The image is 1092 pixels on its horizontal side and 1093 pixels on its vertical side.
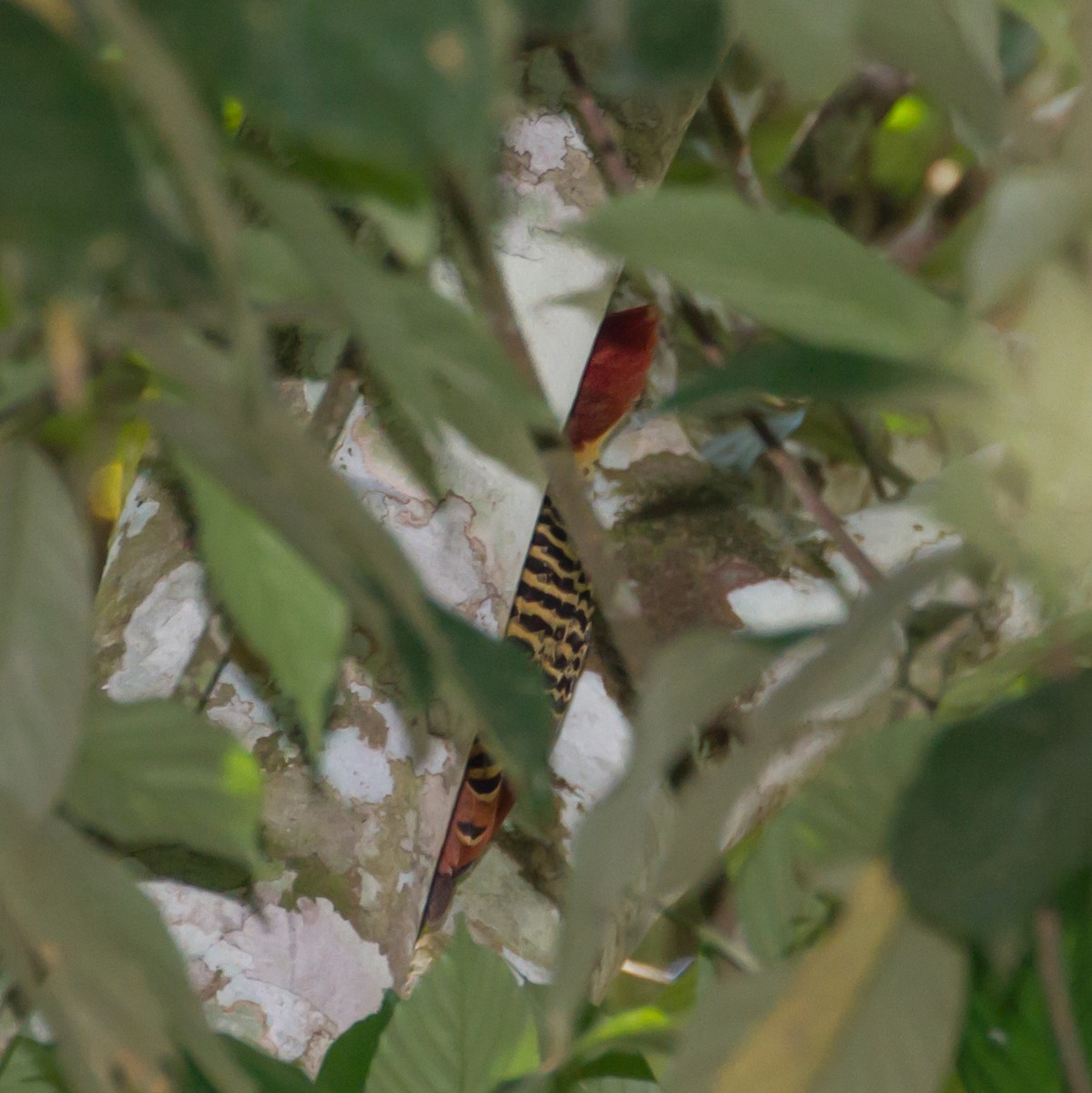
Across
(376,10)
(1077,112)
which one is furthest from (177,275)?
(1077,112)

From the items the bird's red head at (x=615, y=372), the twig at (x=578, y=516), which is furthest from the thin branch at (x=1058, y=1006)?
the bird's red head at (x=615, y=372)

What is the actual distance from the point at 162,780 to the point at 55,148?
8.0 inches

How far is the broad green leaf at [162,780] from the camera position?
13.2 inches

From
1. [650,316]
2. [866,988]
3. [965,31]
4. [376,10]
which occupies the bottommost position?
[866,988]

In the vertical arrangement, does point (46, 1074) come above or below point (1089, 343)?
below

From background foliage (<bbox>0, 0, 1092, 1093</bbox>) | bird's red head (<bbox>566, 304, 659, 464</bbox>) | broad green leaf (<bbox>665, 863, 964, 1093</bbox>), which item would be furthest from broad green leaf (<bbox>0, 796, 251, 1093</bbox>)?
bird's red head (<bbox>566, 304, 659, 464</bbox>)

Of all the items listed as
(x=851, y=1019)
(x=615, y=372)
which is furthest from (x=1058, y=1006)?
(x=615, y=372)

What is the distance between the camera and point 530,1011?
1.88ft

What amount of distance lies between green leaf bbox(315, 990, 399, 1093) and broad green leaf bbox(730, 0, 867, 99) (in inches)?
18.6

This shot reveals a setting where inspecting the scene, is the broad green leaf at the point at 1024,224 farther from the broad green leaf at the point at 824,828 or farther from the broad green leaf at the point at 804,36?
the broad green leaf at the point at 824,828

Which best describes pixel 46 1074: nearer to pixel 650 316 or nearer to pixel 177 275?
pixel 177 275

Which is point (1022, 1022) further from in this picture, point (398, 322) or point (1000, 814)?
point (398, 322)

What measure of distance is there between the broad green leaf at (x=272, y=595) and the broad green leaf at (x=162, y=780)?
3 cm

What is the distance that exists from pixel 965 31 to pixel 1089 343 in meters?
0.10
